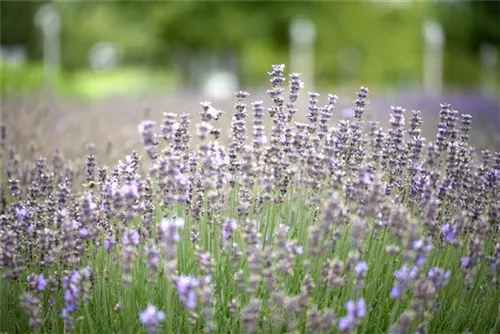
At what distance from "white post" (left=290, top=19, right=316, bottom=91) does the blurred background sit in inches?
1.9

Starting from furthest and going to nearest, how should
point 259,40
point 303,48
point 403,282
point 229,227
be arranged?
1. point 303,48
2. point 259,40
3. point 229,227
4. point 403,282

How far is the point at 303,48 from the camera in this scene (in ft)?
97.3

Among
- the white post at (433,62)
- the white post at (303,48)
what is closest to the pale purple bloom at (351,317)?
the white post at (303,48)

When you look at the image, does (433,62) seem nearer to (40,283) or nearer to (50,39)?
(50,39)

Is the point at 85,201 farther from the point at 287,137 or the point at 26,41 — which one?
the point at 26,41

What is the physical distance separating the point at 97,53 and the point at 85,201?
53.4m

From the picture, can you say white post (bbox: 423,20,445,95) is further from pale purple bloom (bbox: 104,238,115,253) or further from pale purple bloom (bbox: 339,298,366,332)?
pale purple bloom (bbox: 339,298,366,332)

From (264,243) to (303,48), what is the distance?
27168 millimetres

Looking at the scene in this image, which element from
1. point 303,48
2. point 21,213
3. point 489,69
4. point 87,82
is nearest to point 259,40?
point 303,48

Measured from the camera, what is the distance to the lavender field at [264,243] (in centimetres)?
248

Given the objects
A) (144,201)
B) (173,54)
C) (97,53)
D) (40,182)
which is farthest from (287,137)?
(97,53)

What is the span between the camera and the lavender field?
2479 mm

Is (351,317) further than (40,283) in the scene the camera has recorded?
No

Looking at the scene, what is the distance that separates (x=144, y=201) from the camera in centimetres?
305
